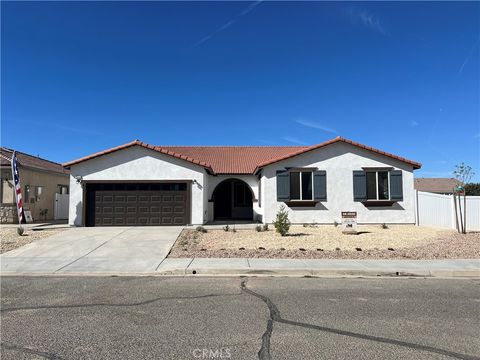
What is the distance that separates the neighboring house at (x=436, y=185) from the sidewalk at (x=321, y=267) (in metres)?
46.6

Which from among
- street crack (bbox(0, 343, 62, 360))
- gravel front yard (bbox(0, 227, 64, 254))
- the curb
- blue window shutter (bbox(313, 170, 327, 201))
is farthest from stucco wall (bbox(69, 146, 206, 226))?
street crack (bbox(0, 343, 62, 360))

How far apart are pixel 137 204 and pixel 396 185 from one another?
13818 mm

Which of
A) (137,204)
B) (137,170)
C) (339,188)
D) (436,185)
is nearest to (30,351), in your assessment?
(137,204)

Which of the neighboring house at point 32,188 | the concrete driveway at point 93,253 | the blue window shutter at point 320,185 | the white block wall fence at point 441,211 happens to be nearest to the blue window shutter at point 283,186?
the blue window shutter at point 320,185

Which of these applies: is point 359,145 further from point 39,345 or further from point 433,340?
point 39,345

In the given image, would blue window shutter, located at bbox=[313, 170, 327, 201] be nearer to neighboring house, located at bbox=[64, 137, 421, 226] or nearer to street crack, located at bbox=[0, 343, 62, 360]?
neighboring house, located at bbox=[64, 137, 421, 226]

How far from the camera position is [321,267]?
915cm

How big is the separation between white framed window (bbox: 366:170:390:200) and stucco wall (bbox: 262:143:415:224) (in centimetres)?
49

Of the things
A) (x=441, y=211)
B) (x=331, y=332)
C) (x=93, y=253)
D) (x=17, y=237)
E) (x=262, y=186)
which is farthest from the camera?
(x=262, y=186)

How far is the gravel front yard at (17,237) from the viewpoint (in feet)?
41.7

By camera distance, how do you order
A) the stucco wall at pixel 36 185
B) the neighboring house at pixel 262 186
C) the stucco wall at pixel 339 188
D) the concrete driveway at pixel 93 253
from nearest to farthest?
the concrete driveway at pixel 93 253
the neighboring house at pixel 262 186
the stucco wall at pixel 339 188
the stucco wall at pixel 36 185

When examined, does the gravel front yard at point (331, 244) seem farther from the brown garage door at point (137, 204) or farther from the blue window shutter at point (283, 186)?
the blue window shutter at point (283, 186)

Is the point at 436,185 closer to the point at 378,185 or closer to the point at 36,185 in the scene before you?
the point at 378,185

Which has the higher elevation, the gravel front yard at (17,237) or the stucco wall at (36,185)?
the stucco wall at (36,185)
